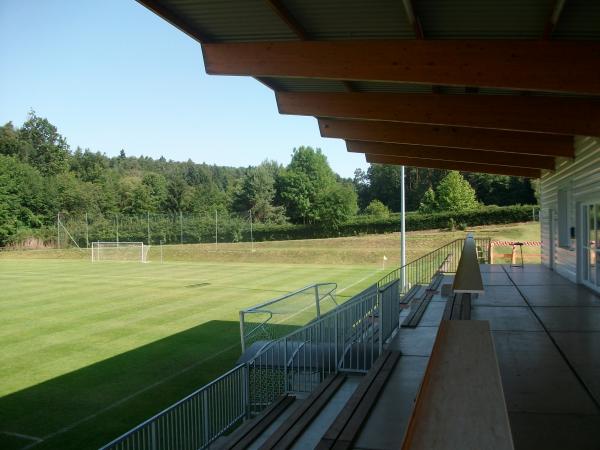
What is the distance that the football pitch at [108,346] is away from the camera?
Answer: 875 centimetres

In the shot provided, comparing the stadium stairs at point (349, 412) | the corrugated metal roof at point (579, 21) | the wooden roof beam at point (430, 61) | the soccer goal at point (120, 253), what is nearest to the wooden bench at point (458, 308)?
Answer: the stadium stairs at point (349, 412)

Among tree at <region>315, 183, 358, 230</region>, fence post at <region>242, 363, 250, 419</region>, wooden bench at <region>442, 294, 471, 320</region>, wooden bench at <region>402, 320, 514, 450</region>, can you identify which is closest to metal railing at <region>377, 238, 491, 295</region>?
wooden bench at <region>442, 294, 471, 320</region>

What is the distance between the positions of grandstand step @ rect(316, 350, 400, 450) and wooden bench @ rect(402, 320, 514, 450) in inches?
108

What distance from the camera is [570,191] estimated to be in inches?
525

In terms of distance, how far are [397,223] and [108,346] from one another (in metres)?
42.9

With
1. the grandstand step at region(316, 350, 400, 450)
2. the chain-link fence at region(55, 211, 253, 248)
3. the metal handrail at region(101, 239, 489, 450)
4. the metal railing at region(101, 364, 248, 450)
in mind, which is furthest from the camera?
the chain-link fence at region(55, 211, 253, 248)

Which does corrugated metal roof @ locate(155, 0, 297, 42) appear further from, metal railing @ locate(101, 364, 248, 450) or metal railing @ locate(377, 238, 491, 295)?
metal railing @ locate(377, 238, 491, 295)

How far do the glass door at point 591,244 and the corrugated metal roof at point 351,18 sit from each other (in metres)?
7.07

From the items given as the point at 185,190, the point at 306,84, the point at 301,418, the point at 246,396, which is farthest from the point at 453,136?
the point at 185,190

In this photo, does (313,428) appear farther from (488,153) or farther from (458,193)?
(458,193)

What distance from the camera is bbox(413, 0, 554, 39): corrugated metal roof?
5340mm

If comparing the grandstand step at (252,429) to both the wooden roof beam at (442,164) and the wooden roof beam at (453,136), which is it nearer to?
the wooden roof beam at (453,136)

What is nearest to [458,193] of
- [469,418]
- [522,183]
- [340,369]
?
[522,183]

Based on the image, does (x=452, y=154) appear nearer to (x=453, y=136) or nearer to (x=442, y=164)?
(x=442, y=164)
